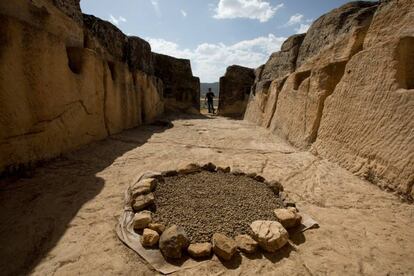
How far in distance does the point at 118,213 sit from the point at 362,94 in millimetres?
2595

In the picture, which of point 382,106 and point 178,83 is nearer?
point 382,106

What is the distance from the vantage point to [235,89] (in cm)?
1006

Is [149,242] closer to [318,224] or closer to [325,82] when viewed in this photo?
[318,224]

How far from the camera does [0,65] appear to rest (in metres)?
1.99

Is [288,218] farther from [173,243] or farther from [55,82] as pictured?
[55,82]

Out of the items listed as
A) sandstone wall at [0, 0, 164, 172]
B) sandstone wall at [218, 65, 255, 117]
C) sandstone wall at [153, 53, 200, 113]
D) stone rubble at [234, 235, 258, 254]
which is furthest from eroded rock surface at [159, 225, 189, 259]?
sandstone wall at [218, 65, 255, 117]

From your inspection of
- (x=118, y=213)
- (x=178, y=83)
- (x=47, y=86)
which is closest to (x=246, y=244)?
(x=118, y=213)

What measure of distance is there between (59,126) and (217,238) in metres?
2.30

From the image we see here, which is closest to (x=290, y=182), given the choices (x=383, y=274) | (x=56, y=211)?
(x=383, y=274)

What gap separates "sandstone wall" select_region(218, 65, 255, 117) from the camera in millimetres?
9975

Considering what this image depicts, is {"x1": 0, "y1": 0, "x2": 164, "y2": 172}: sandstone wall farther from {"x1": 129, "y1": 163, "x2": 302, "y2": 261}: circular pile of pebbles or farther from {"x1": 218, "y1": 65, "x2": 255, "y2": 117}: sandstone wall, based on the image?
{"x1": 218, "y1": 65, "x2": 255, "y2": 117}: sandstone wall

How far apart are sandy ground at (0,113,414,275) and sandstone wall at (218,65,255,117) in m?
7.34

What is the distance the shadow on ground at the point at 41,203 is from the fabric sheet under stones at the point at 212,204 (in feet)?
2.00

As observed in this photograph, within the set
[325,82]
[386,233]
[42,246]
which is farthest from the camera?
[325,82]
